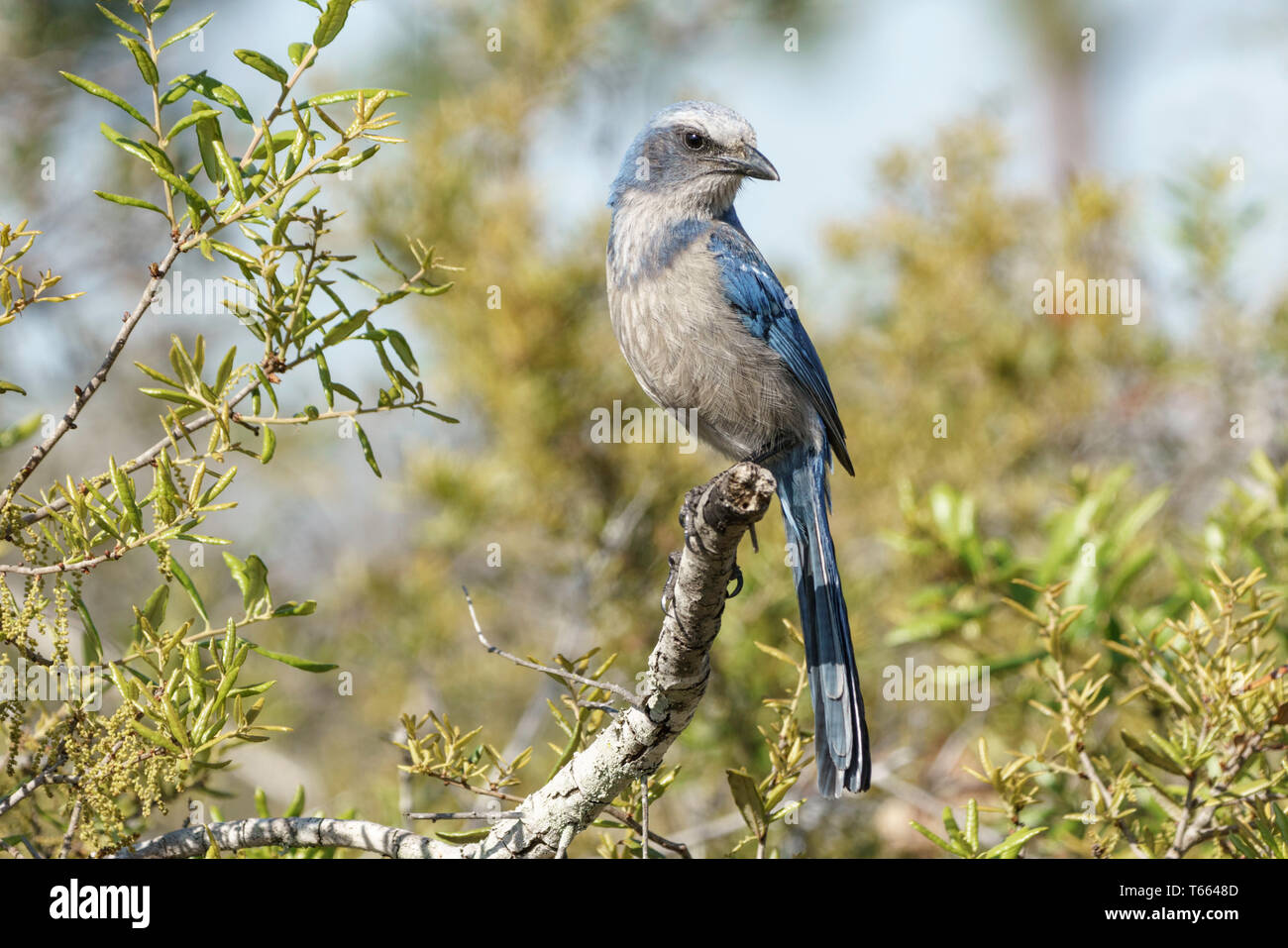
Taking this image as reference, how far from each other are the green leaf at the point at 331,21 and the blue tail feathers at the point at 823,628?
70.7 inches

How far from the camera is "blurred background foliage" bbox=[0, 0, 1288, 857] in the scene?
15.6ft

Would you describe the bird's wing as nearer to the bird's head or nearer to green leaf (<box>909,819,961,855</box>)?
the bird's head

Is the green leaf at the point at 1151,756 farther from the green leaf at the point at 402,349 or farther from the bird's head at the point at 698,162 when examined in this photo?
the bird's head at the point at 698,162

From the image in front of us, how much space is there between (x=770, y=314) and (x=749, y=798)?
1.80 metres

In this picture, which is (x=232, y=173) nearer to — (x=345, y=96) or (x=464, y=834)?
(x=345, y=96)

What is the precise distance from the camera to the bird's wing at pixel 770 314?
12.2 ft

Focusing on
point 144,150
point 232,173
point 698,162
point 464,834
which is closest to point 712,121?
point 698,162

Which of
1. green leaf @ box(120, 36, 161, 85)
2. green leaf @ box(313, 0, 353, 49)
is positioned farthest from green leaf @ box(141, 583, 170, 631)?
green leaf @ box(313, 0, 353, 49)

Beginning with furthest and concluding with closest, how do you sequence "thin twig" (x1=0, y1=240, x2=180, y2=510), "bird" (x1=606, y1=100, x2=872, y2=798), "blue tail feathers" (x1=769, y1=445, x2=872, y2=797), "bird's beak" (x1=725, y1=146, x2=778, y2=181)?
"bird's beak" (x1=725, y1=146, x2=778, y2=181) → "bird" (x1=606, y1=100, x2=872, y2=798) → "blue tail feathers" (x1=769, y1=445, x2=872, y2=797) → "thin twig" (x1=0, y1=240, x2=180, y2=510)

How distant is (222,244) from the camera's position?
2.20 meters

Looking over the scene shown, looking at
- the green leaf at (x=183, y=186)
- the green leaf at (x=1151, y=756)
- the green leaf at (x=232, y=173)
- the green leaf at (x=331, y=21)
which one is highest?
the green leaf at (x=331, y=21)

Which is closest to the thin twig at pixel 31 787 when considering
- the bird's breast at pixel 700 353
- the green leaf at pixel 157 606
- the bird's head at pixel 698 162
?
the green leaf at pixel 157 606

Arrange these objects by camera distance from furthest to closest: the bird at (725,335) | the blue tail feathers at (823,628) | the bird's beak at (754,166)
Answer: the bird's beak at (754,166) < the bird at (725,335) < the blue tail feathers at (823,628)
